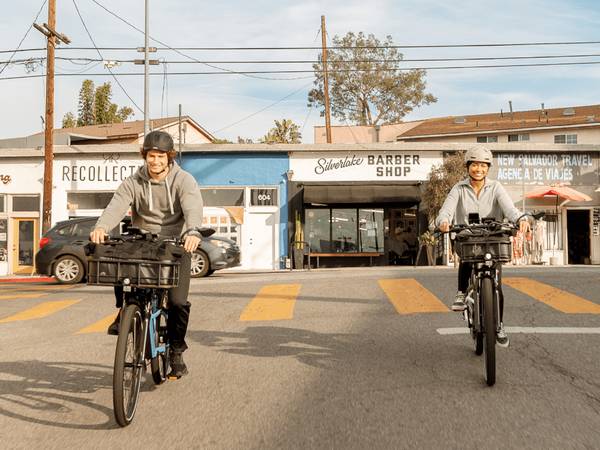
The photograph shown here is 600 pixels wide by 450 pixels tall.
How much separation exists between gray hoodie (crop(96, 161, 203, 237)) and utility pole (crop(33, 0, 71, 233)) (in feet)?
66.2

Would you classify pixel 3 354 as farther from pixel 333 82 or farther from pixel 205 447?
pixel 333 82

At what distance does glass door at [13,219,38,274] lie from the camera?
27.8 meters

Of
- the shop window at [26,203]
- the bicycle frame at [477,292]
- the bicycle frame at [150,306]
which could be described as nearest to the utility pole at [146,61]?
the shop window at [26,203]

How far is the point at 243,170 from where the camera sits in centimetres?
2817

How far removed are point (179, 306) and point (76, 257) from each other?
1259 centimetres

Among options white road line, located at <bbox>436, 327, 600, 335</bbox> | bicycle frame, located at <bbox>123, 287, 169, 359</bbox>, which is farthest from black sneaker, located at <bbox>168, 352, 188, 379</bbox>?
white road line, located at <bbox>436, 327, 600, 335</bbox>

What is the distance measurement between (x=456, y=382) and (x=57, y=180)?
2585 cm

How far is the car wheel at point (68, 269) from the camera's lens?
16.8 meters

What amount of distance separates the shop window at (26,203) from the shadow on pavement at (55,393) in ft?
75.5

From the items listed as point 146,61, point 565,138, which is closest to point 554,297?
point 146,61

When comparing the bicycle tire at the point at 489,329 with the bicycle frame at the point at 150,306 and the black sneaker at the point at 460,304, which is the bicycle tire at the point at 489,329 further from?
the bicycle frame at the point at 150,306

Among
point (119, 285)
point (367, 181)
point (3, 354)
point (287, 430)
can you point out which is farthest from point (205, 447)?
point (367, 181)

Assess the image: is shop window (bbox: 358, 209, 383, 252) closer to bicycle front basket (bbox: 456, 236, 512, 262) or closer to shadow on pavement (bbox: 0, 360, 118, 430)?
shadow on pavement (bbox: 0, 360, 118, 430)

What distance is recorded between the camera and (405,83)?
49125 millimetres
